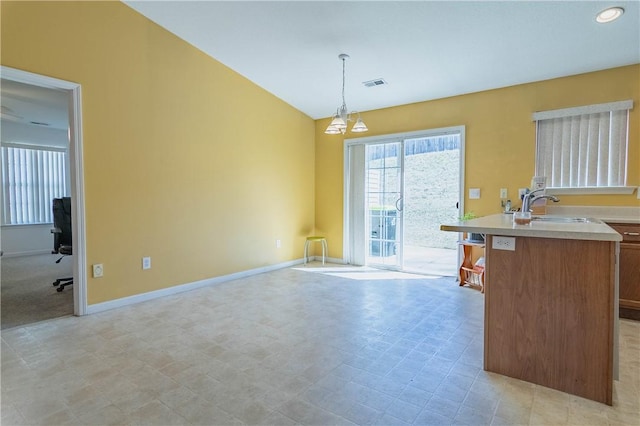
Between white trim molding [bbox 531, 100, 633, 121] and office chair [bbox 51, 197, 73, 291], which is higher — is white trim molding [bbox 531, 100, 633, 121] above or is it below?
above

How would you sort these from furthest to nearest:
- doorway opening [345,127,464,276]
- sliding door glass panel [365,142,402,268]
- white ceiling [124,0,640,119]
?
sliding door glass panel [365,142,402,268], doorway opening [345,127,464,276], white ceiling [124,0,640,119]

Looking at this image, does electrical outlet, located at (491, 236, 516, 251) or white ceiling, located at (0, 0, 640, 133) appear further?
white ceiling, located at (0, 0, 640, 133)

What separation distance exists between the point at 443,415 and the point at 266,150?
13.3 feet

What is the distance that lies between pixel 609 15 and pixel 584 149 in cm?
140

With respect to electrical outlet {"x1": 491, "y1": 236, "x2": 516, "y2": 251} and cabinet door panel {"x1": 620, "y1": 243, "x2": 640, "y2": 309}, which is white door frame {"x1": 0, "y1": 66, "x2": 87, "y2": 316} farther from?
cabinet door panel {"x1": 620, "y1": 243, "x2": 640, "y2": 309}

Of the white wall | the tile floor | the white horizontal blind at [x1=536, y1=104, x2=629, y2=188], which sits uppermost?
the white horizontal blind at [x1=536, y1=104, x2=629, y2=188]

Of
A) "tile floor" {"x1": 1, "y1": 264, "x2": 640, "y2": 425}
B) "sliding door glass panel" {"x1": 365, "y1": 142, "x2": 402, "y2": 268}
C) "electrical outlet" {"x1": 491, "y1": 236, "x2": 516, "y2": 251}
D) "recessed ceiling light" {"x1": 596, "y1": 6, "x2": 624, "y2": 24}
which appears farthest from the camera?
"sliding door glass panel" {"x1": 365, "y1": 142, "x2": 402, "y2": 268}

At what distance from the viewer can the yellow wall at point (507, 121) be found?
3365 mm

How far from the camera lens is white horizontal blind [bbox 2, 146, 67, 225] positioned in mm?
6109

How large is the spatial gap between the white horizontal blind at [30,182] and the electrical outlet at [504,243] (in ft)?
26.4

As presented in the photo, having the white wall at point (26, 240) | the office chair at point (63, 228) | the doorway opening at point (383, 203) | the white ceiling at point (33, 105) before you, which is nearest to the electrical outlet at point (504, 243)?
the doorway opening at point (383, 203)

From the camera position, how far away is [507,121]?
399cm

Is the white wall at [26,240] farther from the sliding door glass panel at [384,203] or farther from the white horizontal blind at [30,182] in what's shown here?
the sliding door glass panel at [384,203]

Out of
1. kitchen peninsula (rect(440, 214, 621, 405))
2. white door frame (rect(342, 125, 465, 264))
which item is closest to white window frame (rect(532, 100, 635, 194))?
white door frame (rect(342, 125, 465, 264))
